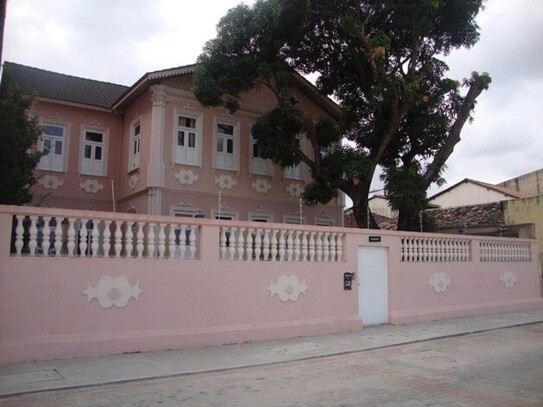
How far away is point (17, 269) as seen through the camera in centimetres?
757

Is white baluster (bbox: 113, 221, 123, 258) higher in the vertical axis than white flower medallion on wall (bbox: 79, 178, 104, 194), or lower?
lower

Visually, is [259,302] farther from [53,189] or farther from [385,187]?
[53,189]

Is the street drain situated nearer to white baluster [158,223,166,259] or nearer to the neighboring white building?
white baluster [158,223,166,259]

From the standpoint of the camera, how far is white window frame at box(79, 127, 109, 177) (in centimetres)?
1823

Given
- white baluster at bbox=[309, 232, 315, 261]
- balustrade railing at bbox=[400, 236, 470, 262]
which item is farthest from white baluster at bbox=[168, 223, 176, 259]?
balustrade railing at bbox=[400, 236, 470, 262]

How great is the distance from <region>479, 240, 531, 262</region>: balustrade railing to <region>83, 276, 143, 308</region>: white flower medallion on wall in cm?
1049

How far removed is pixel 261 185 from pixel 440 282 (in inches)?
302

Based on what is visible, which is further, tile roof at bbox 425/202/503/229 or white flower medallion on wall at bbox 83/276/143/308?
tile roof at bbox 425/202/503/229

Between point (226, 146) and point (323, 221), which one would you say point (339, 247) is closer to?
point (226, 146)

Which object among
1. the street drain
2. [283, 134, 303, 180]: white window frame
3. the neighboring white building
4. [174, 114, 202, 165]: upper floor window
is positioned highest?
the neighboring white building

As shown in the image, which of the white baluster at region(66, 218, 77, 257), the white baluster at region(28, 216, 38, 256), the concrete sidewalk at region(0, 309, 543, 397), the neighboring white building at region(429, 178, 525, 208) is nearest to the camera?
the concrete sidewalk at region(0, 309, 543, 397)

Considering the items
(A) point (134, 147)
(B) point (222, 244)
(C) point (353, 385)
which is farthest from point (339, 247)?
(A) point (134, 147)

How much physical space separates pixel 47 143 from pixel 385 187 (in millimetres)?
11731

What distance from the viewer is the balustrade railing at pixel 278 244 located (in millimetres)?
9625
